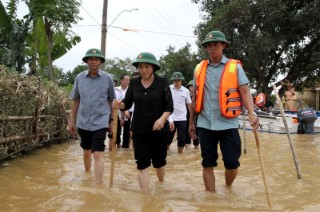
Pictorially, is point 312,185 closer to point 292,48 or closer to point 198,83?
point 198,83

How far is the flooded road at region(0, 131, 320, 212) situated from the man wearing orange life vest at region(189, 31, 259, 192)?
1.71 feet

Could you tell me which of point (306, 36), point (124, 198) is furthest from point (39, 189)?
point (306, 36)

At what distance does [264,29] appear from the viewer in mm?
21547

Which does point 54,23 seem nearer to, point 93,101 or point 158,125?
point 93,101

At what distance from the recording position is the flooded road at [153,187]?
3.99 m

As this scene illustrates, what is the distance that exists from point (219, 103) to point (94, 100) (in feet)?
5.81

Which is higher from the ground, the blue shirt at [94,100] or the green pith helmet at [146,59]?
the green pith helmet at [146,59]

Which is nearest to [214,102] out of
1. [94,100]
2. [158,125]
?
[158,125]

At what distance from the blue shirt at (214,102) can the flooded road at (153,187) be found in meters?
0.83

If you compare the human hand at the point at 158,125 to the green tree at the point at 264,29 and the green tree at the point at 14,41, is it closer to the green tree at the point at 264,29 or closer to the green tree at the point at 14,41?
the green tree at the point at 14,41

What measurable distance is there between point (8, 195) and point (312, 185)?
387cm

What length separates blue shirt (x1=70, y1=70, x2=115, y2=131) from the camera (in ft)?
17.1

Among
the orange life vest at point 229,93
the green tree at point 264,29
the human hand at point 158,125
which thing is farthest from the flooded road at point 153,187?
the green tree at point 264,29

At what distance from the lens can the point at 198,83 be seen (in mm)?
4578
